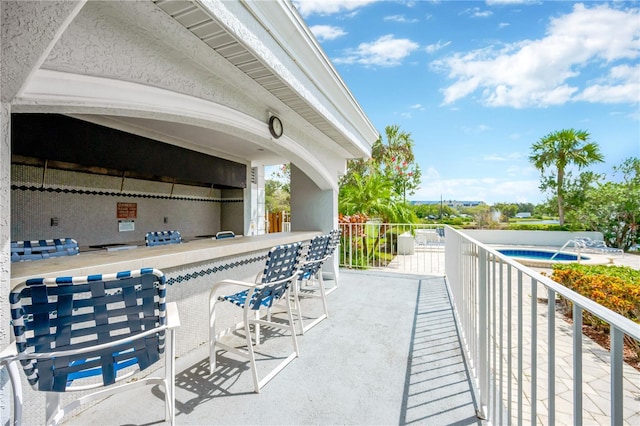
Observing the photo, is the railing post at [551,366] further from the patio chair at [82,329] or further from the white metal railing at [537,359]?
the patio chair at [82,329]

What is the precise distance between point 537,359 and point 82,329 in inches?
118

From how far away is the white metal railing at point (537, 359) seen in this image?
83cm

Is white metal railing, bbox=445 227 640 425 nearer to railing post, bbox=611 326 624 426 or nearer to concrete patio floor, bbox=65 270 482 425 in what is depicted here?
railing post, bbox=611 326 624 426

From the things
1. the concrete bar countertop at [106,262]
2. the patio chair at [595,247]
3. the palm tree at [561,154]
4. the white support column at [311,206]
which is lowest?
the patio chair at [595,247]

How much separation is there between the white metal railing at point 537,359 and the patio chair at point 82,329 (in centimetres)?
171

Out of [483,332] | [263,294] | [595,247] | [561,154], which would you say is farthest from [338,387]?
[561,154]

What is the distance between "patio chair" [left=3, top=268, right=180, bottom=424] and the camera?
4.17ft

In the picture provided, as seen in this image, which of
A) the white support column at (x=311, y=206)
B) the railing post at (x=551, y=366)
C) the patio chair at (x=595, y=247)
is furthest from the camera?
the patio chair at (x=595, y=247)

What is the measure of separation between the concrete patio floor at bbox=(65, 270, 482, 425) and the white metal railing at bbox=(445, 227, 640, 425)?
0.95 ft

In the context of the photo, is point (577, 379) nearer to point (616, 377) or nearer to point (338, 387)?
point (616, 377)

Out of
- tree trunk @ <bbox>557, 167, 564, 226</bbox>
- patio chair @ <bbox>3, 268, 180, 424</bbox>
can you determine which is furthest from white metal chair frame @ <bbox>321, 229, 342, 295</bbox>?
tree trunk @ <bbox>557, 167, 564, 226</bbox>

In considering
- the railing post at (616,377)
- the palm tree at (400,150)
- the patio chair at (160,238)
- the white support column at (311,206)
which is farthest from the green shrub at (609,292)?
the palm tree at (400,150)

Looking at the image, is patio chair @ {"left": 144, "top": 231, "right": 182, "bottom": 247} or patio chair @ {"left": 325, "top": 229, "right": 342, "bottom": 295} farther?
patio chair @ {"left": 144, "top": 231, "right": 182, "bottom": 247}

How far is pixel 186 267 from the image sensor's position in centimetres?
279
